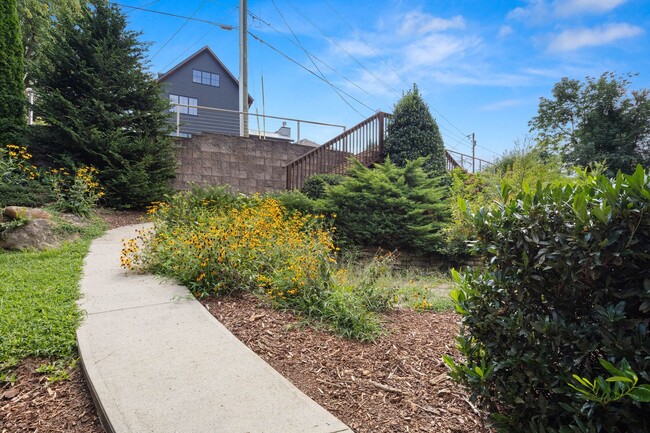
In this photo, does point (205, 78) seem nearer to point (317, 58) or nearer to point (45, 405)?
point (317, 58)

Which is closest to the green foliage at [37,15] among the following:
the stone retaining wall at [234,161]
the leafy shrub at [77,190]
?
the stone retaining wall at [234,161]

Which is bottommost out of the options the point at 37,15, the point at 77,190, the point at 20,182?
the point at 77,190

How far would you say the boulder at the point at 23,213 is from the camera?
558 cm

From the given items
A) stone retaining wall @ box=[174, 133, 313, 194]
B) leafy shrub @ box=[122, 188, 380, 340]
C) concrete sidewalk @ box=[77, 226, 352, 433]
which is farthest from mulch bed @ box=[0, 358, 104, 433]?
stone retaining wall @ box=[174, 133, 313, 194]

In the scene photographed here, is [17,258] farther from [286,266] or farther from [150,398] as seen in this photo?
[150,398]

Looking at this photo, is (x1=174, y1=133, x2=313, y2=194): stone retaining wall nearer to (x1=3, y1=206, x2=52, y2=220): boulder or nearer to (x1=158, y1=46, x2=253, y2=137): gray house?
(x1=3, y1=206, x2=52, y2=220): boulder

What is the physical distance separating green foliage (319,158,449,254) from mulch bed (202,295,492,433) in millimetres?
3797

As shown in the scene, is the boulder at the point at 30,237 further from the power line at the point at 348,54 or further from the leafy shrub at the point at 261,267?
the power line at the point at 348,54

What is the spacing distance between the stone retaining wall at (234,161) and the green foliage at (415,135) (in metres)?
2.95

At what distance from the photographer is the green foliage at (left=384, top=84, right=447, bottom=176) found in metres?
9.83

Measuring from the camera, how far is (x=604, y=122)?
60.2 ft

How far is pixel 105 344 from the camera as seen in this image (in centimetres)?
248

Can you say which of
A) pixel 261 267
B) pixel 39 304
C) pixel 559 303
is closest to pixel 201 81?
pixel 261 267

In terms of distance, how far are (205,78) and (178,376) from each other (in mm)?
23565
